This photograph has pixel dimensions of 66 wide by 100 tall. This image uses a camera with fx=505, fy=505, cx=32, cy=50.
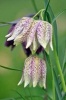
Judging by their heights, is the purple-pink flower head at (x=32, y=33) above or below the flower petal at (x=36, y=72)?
above

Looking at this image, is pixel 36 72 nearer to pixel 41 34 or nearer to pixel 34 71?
pixel 34 71

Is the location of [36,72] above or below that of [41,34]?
below

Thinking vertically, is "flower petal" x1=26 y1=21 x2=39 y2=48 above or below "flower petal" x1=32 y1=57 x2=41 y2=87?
above

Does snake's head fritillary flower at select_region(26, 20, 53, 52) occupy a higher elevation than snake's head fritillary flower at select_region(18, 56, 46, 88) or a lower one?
higher

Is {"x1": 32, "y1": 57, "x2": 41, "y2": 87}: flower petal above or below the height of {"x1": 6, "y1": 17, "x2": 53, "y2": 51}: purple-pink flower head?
below

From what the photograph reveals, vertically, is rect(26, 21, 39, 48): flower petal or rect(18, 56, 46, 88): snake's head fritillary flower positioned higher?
rect(26, 21, 39, 48): flower petal

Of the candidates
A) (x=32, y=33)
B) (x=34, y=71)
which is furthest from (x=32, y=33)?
(x=34, y=71)
